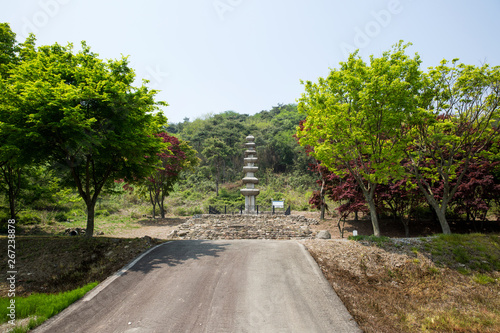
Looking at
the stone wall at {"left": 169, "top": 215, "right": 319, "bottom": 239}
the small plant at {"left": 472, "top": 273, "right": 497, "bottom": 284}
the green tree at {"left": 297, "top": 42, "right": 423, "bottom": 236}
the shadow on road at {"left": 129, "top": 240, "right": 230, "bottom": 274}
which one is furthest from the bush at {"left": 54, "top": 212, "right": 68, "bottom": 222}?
the small plant at {"left": 472, "top": 273, "right": 497, "bottom": 284}

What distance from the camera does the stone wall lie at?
16.6 meters

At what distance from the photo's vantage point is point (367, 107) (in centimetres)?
1031

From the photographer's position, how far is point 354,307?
5.99 m

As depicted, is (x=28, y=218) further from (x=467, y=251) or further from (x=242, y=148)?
(x=242, y=148)

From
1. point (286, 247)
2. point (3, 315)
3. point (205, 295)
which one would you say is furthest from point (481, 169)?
point (3, 315)

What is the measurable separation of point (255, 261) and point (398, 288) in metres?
4.21

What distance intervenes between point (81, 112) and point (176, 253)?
5.75m

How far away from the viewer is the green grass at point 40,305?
5273mm

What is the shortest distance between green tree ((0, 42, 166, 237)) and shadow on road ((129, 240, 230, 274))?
11.9ft

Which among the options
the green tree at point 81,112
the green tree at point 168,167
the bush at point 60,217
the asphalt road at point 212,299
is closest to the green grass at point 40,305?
the asphalt road at point 212,299

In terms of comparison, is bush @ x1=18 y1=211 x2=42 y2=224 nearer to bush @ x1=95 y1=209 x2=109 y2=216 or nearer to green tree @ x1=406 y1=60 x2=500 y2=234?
bush @ x1=95 y1=209 x2=109 y2=216

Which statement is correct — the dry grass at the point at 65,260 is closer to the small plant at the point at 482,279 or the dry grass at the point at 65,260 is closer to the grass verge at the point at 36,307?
the grass verge at the point at 36,307

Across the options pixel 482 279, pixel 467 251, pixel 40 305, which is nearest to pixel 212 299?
pixel 40 305

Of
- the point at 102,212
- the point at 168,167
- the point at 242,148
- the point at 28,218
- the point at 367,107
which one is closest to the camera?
the point at 367,107
